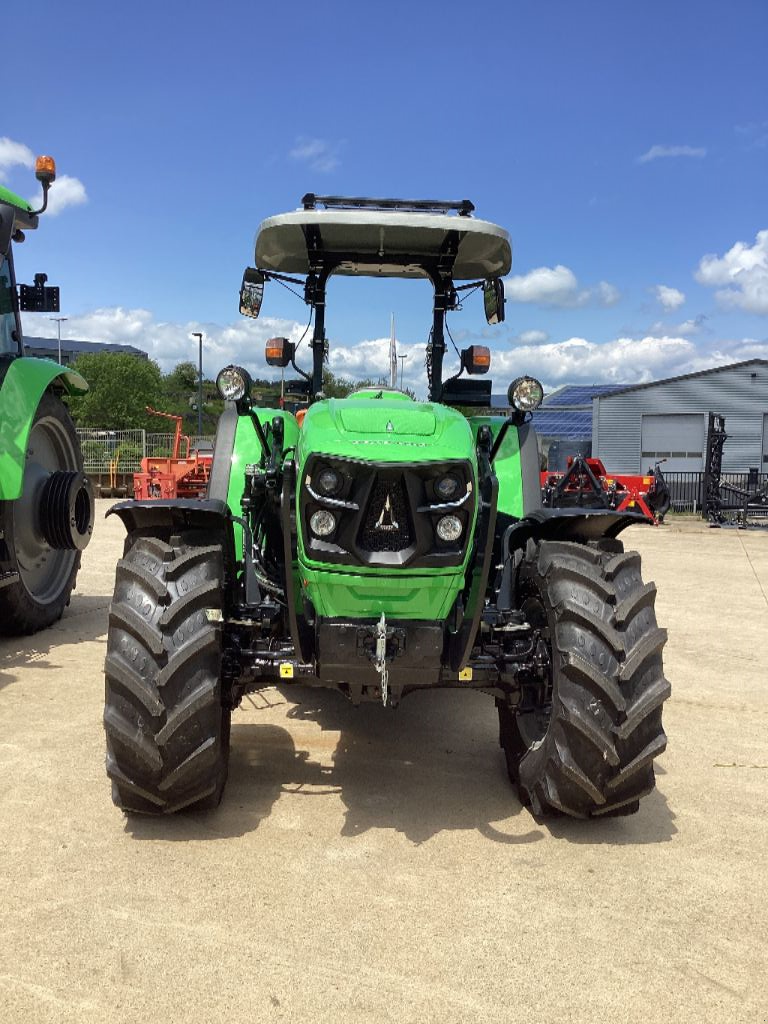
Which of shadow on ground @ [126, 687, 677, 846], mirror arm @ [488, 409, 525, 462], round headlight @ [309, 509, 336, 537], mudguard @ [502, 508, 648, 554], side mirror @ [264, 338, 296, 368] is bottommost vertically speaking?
shadow on ground @ [126, 687, 677, 846]

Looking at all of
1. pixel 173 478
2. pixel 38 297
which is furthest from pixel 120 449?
pixel 38 297

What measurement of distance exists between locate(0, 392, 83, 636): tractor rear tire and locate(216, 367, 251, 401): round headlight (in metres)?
2.74

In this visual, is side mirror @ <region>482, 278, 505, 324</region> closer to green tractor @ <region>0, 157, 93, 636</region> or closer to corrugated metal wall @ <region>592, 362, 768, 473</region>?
green tractor @ <region>0, 157, 93, 636</region>

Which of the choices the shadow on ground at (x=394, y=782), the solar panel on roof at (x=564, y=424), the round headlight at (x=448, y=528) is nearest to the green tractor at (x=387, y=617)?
the round headlight at (x=448, y=528)

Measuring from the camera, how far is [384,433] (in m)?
3.44

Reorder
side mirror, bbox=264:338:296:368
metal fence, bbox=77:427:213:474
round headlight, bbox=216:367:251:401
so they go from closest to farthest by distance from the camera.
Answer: round headlight, bbox=216:367:251:401 < side mirror, bbox=264:338:296:368 < metal fence, bbox=77:427:213:474

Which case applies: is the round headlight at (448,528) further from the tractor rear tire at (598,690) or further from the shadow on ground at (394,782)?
the shadow on ground at (394,782)

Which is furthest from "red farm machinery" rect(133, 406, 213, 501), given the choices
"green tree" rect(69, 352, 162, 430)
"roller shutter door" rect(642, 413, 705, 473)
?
"green tree" rect(69, 352, 162, 430)

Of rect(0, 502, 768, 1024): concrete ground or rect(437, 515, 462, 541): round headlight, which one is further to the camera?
rect(437, 515, 462, 541): round headlight

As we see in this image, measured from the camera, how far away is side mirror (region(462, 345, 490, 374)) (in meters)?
5.02

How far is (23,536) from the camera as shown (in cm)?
676

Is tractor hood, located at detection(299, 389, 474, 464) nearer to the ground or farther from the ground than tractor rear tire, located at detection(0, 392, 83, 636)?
farther from the ground

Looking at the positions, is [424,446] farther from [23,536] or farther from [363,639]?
[23,536]

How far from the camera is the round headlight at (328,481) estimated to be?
329 centimetres
